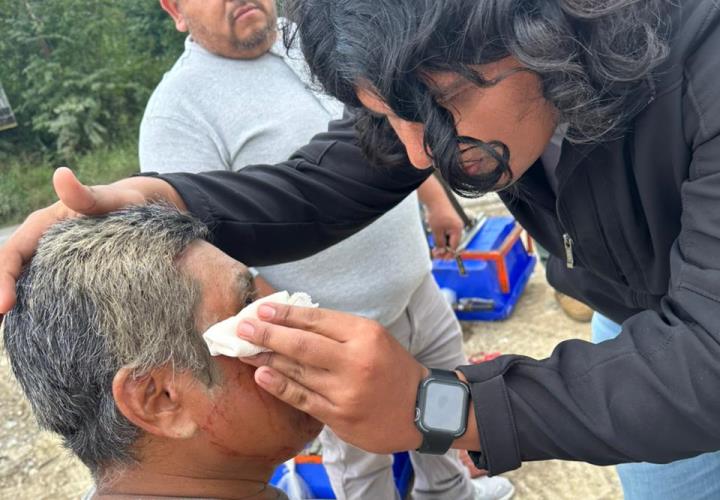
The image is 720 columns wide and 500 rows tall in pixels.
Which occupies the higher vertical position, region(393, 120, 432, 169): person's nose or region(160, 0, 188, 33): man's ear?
region(393, 120, 432, 169): person's nose

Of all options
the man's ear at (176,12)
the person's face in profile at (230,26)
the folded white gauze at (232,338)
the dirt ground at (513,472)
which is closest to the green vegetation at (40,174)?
the dirt ground at (513,472)

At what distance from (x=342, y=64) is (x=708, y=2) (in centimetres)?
68

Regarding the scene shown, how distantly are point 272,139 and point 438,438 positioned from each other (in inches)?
63.7

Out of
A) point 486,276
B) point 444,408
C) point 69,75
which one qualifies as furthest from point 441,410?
point 69,75

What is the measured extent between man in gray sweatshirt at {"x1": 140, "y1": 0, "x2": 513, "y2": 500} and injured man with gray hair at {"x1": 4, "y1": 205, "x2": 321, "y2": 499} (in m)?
1.03

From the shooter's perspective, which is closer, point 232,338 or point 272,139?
point 232,338

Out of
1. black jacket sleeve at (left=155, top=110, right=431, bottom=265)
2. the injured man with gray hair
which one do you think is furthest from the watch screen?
black jacket sleeve at (left=155, top=110, right=431, bottom=265)

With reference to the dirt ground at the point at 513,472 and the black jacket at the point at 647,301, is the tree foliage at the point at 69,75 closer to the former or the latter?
the dirt ground at the point at 513,472

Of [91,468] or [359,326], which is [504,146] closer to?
[359,326]

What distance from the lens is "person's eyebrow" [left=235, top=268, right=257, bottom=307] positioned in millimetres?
1518

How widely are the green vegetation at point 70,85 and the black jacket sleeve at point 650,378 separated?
1356cm

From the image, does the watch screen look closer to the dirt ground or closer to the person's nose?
the person's nose

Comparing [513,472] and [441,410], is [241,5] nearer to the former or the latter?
[441,410]

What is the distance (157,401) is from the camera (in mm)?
1410
